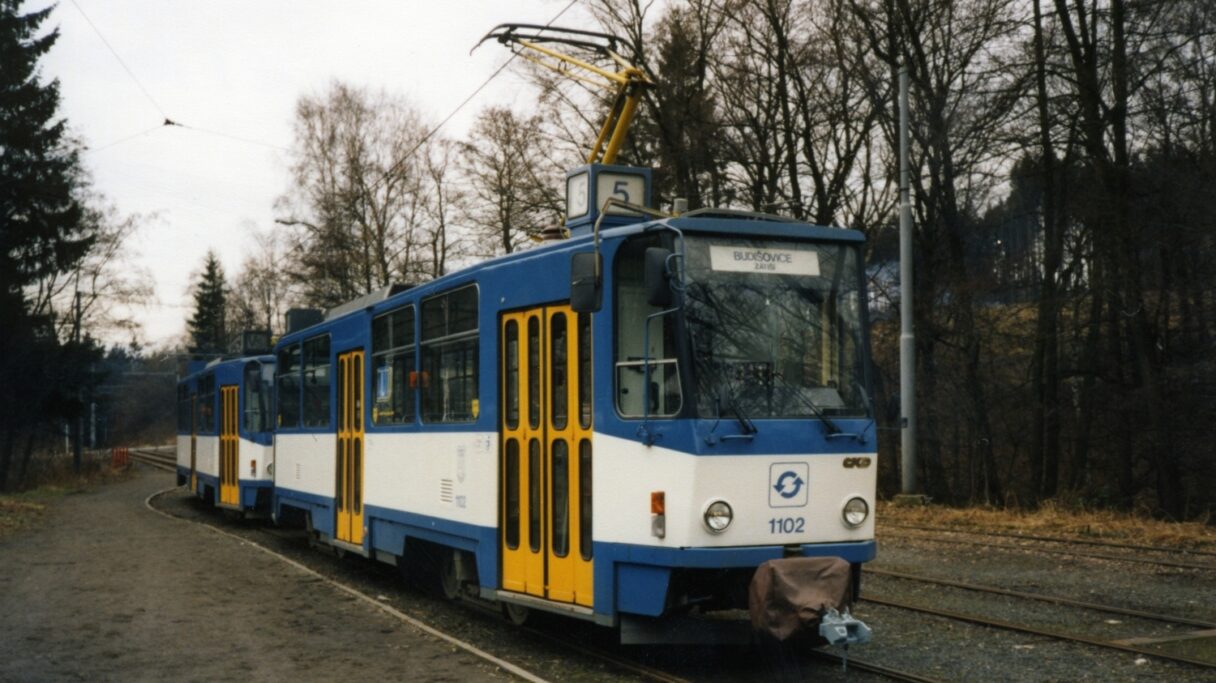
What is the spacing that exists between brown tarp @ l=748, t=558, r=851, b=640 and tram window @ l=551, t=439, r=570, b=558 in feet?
5.75

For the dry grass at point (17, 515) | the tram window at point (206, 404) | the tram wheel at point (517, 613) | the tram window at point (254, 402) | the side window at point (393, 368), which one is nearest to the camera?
the tram wheel at point (517, 613)

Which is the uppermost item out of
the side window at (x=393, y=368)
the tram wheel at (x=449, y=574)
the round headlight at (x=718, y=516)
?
the side window at (x=393, y=368)

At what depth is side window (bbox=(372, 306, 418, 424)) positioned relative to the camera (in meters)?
11.9

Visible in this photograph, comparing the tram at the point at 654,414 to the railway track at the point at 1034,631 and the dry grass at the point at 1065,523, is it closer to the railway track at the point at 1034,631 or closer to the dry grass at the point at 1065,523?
the railway track at the point at 1034,631

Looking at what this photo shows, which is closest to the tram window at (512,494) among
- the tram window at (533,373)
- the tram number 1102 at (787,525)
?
the tram window at (533,373)

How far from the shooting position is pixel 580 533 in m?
8.66

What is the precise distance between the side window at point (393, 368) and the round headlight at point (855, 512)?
4823 millimetres

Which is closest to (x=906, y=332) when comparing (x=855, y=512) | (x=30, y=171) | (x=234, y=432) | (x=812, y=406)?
(x=234, y=432)

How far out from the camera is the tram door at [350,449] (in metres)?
13.5

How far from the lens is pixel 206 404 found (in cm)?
2581

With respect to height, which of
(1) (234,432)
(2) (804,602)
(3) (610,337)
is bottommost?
(2) (804,602)

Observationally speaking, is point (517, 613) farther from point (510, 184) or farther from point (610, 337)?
point (510, 184)

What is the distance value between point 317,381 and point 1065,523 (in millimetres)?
10551

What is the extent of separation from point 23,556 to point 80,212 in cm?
2512
